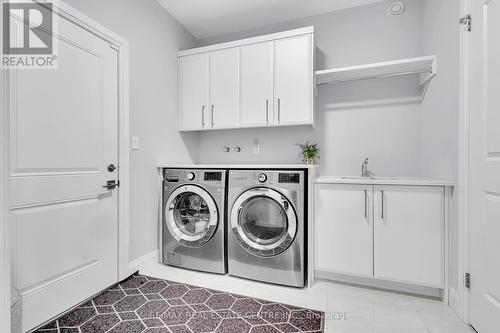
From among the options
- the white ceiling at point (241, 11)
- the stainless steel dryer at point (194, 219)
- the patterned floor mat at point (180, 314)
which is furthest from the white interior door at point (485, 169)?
the stainless steel dryer at point (194, 219)

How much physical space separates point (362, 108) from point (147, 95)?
86.3 inches

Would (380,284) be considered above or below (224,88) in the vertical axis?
below

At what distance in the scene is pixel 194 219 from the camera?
2.43m

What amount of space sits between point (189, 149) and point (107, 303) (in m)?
1.80

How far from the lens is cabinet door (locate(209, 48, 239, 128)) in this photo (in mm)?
2609

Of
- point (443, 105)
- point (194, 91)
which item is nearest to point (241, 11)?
point (194, 91)

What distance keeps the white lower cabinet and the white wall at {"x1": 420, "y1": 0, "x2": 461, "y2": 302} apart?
117 mm

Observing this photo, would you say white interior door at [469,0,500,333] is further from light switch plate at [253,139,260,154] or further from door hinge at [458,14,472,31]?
light switch plate at [253,139,260,154]

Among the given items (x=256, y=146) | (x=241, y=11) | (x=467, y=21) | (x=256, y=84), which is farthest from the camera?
(x=256, y=146)

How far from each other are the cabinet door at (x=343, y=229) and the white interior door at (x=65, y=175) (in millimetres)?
1721

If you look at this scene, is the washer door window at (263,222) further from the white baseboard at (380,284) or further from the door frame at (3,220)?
the door frame at (3,220)

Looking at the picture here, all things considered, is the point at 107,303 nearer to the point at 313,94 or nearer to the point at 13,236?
the point at 13,236

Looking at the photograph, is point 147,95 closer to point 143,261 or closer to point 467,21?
point 143,261

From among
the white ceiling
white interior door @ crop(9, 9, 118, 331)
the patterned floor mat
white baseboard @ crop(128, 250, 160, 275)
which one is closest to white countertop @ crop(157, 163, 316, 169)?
white interior door @ crop(9, 9, 118, 331)
